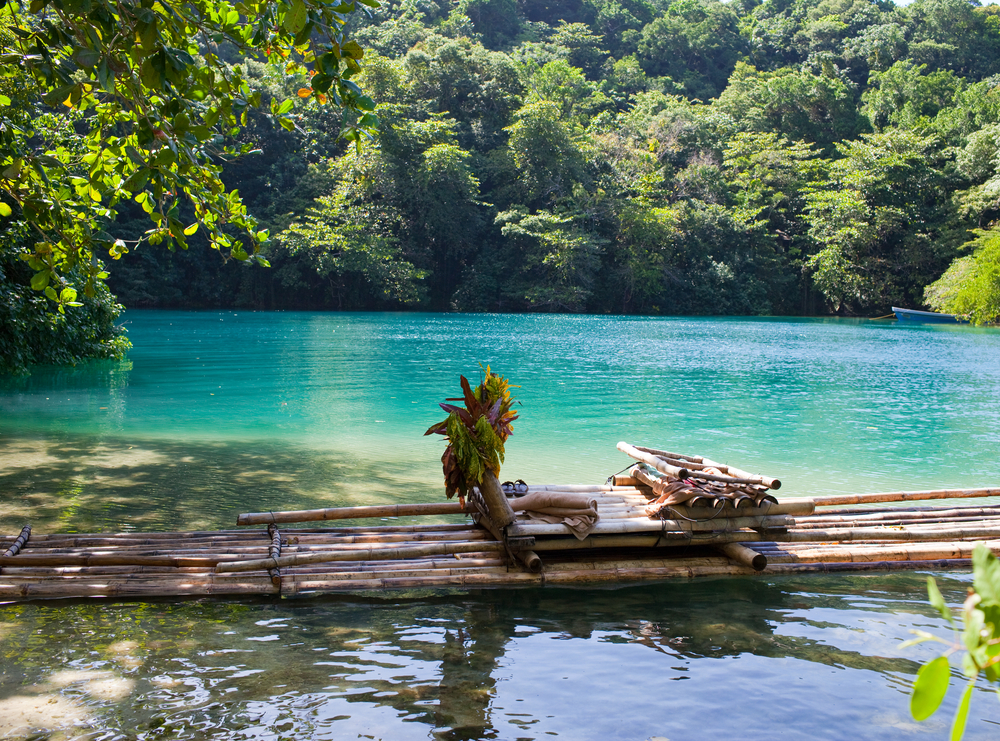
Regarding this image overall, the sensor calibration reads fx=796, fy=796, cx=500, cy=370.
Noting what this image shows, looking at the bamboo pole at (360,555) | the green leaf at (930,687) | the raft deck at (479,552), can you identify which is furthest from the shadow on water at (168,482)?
the green leaf at (930,687)

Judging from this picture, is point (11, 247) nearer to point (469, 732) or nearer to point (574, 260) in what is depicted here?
point (469, 732)

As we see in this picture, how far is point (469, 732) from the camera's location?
370 centimetres

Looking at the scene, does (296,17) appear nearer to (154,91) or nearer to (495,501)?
(154,91)

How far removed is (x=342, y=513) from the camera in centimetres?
610

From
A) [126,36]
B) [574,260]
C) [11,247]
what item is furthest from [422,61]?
[126,36]

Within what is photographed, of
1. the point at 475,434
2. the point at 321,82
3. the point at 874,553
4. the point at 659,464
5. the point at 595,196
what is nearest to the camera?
the point at 321,82

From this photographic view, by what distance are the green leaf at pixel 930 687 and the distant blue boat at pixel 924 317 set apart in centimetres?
4441

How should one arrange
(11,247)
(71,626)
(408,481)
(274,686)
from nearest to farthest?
(274,686), (71,626), (408,481), (11,247)

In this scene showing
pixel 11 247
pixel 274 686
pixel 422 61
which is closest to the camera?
pixel 274 686

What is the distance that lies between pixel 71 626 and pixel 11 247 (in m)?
10.5

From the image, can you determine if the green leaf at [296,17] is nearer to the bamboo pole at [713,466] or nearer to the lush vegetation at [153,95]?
the lush vegetation at [153,95]

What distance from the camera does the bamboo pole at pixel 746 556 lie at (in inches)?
219

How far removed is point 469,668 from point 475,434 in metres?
1.70

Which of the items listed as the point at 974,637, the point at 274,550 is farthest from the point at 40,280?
the point at 974,637
